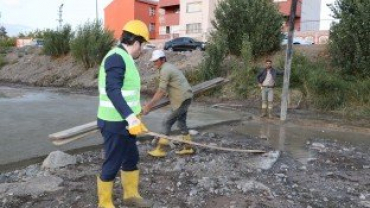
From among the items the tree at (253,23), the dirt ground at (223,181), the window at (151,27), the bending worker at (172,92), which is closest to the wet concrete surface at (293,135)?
the dirt ground at (223,181)

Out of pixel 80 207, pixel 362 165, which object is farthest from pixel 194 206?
pixel 362 165

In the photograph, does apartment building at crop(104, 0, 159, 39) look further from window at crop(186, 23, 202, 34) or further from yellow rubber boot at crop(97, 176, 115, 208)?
yellow rubber boot at crop(97, 176, 115, 208)

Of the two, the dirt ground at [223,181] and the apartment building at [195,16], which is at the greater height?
the apartment building at [195,16]

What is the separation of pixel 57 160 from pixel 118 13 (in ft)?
186

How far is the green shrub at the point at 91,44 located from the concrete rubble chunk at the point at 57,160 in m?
18.0

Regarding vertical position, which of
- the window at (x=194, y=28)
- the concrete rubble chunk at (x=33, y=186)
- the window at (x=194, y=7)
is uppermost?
the window at (x=194, y=7)

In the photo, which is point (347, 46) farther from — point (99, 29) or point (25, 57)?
point (25, 57)

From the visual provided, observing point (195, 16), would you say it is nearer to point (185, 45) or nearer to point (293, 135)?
point (185, 45)

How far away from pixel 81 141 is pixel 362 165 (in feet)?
15.4

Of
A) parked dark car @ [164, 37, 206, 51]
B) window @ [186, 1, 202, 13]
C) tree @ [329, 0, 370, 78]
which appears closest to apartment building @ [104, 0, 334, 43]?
window @ [186, 1, 202, 13]

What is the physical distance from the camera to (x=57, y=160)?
19.9 ft

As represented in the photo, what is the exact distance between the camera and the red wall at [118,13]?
5822 centimetres

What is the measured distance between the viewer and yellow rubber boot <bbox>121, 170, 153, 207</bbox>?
15.1 feet

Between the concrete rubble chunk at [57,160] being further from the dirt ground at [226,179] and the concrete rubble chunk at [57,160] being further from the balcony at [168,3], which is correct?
the balcony at [168,3]
